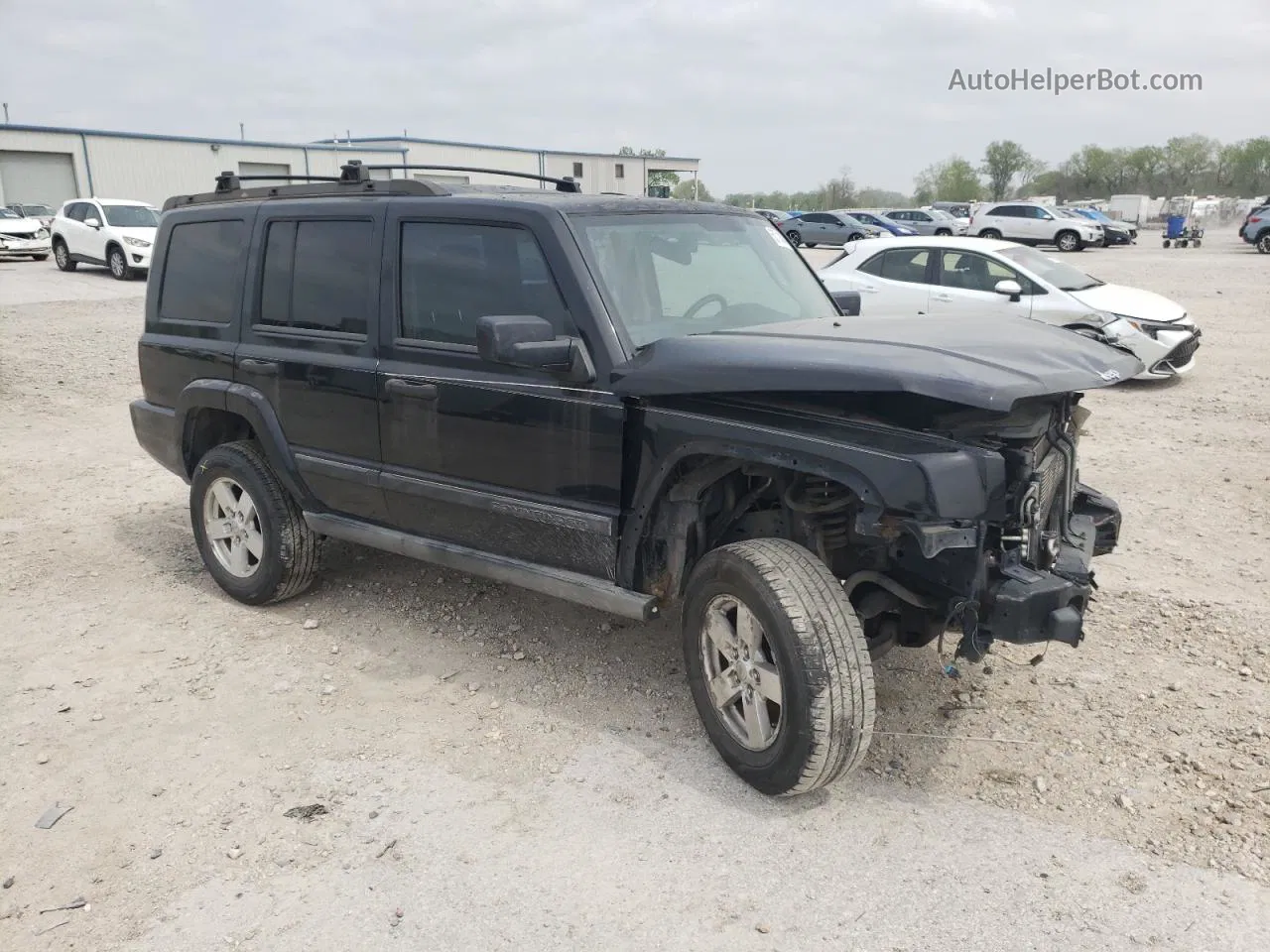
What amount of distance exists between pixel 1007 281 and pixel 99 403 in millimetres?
9512

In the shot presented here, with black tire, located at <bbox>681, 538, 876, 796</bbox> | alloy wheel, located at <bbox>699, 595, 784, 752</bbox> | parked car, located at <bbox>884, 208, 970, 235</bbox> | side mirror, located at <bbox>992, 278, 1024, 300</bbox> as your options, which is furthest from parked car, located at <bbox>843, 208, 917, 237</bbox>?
black tire, located at <bbox>681, 538, 876, 796</bbox>

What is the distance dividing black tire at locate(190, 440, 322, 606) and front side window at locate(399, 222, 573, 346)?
1258 mm

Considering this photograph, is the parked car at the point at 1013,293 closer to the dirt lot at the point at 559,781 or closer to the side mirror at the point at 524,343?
the dirt lot at the point at 559,781

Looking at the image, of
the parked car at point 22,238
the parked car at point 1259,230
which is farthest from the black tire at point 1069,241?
the parked car at point 22,238

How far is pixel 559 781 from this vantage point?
11.6ft

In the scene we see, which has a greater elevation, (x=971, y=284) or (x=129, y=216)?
(x=129, y=216)

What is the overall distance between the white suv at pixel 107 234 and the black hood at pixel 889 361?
20215mm

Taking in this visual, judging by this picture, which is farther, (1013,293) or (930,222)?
(930,222)

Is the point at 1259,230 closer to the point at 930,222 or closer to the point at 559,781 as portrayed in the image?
the point at 930,222

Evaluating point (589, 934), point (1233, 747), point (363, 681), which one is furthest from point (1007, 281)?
point (589, 934)

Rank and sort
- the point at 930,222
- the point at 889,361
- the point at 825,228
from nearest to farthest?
the point at 889,361 → the point at 825,228 → the point at 930,222

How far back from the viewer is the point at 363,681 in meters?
4.29

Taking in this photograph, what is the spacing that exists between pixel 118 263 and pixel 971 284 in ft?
59.0

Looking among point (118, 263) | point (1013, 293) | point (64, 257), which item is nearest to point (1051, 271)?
point (1013, 293)
